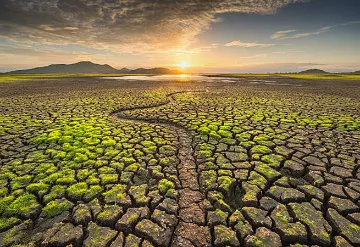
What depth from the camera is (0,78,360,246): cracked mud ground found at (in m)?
2.75

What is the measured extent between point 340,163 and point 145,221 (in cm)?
436

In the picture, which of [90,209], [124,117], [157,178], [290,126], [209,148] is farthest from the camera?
[124,117]

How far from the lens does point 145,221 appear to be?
296cm

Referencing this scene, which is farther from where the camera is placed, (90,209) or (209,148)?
(209,148)

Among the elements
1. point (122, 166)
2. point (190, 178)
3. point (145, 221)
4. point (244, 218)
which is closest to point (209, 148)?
point (190, 178)

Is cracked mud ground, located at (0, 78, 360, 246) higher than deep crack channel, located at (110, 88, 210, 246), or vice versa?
cracked mud ground, located at (0, 78, 360, 246)

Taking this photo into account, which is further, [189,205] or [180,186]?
[180,186]

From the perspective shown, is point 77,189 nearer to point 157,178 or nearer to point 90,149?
point 157,178

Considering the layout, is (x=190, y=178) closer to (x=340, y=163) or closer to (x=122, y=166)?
(x=122, y=166)

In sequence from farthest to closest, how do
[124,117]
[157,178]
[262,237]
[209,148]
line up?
1. [124,117]
2. [209,148]
3. [157,178]
4. [262,237]

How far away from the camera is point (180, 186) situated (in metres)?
3.85

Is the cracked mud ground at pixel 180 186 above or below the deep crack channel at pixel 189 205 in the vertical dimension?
above

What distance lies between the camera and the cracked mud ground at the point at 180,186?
2.75 m

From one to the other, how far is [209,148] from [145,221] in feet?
9.87
